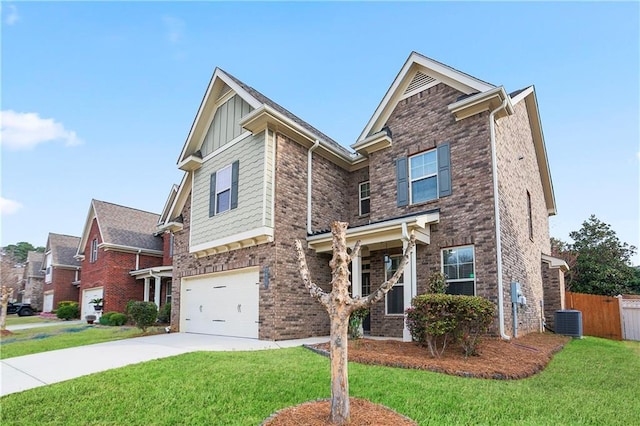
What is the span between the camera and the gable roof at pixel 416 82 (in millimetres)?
10594

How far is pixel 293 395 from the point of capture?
4.85 meters

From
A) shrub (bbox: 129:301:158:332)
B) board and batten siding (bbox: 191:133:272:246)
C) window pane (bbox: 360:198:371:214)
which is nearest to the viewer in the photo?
board and batten siding (bbox: 191:133:272:246)

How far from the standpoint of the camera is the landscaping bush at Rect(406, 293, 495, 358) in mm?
7219

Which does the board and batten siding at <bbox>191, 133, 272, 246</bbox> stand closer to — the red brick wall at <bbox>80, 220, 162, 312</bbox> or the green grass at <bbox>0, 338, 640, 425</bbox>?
the green grass at <bbox>0, 338, 640, 425</bbox>

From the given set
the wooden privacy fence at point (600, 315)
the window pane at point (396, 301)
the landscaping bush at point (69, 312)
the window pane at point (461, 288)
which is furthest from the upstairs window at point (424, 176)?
the landscaping bush at point (69, 312)

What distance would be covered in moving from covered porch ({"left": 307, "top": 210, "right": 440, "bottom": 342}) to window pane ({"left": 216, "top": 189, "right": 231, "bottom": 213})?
3.15 meters

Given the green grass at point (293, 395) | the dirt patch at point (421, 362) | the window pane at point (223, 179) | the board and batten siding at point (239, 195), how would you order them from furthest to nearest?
1. the window pane at point (223, 179)
2. the board and batten siding at point (239, 195)
3. the green grass at point (293, 395)
4. the dirt patch at point (421, 362)

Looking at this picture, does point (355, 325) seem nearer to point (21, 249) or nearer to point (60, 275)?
point (60, 275)

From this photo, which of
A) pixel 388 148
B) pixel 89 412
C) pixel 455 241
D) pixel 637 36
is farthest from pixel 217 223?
pixel 637 36

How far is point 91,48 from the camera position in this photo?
39.7 ft

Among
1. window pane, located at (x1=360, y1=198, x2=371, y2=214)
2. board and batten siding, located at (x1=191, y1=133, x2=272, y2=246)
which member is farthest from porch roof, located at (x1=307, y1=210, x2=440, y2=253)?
window pane, located at (x1=360, y1=198, x2=371, y2=214)

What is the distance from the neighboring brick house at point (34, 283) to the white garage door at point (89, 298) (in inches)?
624

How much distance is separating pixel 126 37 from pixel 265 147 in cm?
575

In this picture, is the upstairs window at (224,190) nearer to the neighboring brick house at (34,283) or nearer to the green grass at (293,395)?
the green grass at (293,395)
